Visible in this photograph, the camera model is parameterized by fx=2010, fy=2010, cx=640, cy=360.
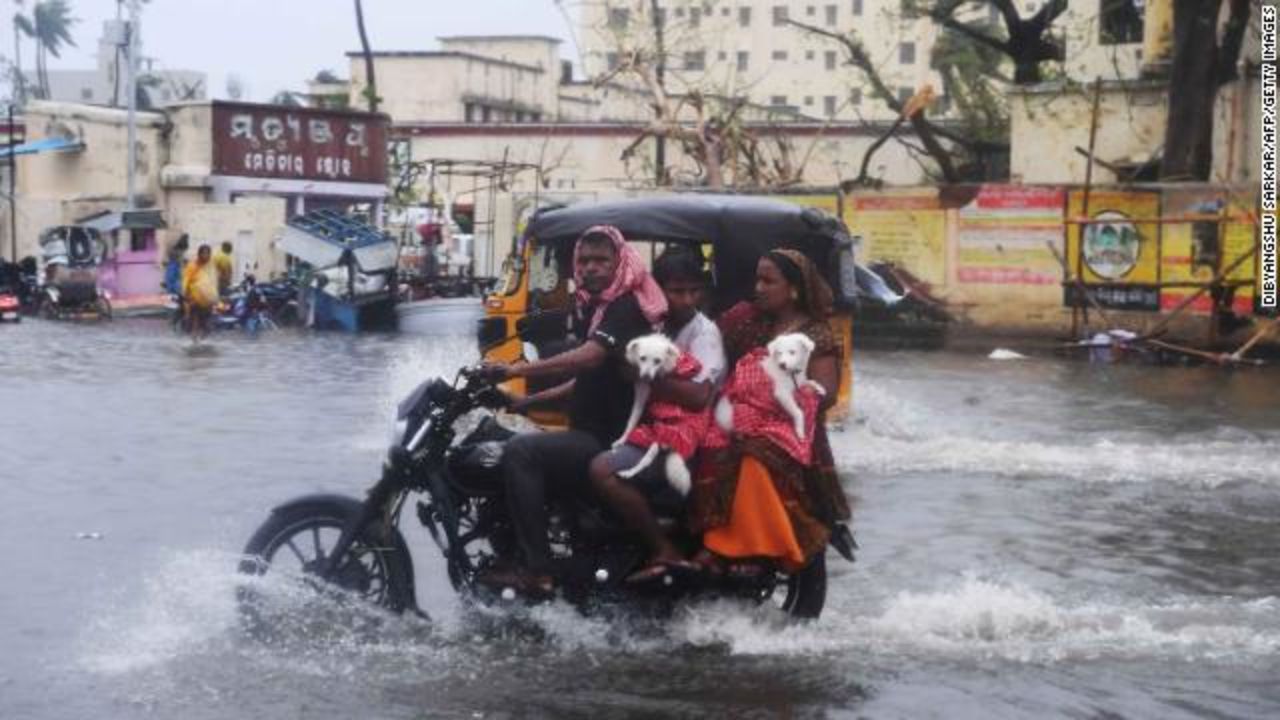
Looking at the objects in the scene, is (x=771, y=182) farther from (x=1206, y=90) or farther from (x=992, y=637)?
(x=992, y=637)

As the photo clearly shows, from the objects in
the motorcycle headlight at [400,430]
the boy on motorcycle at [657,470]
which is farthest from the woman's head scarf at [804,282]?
the motorcycle headlight at [400,430]

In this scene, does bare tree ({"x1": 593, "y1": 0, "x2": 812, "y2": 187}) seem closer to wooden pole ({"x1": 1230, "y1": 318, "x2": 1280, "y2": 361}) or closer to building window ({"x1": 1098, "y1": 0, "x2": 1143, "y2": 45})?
building window ({"x1": 1098, "y1": 0, "x2": 1143, "y2": 45})

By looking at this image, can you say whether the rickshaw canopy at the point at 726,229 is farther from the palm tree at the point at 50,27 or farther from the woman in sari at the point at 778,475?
the palm tree at the point at 50,27

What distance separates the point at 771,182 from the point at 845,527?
2918 cm

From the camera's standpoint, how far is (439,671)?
291 inches

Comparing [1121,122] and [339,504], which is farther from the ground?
[1121,122]

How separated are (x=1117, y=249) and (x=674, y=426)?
2318cm

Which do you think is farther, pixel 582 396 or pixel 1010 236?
pixel 1010 236

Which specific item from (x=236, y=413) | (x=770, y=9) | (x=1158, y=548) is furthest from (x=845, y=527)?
(x=770, y=9)

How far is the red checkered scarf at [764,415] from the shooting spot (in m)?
7.78

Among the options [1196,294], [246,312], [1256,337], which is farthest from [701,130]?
[1256,337]

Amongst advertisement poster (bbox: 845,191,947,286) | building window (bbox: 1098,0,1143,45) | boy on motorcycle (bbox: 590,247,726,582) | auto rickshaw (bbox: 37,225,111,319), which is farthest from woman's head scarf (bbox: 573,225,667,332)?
building window (bbox: 1098,0,1143,45)

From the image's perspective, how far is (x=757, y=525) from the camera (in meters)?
7.70

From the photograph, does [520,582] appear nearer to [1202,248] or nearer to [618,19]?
[1202,248]
